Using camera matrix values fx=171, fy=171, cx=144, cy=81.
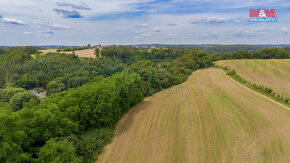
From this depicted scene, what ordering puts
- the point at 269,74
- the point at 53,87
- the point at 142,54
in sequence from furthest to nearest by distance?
the point at 142,54 < the point at 53,87 < the point at 269,74

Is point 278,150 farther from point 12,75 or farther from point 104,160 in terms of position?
point 12,75

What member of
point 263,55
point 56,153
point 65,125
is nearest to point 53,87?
point 65,125

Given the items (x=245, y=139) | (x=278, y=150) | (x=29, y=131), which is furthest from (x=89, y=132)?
(x=278, y=150)

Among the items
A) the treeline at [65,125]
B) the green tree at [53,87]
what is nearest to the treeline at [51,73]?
the green tree at [53,87]

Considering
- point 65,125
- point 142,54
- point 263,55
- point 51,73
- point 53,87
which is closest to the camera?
point 65,125

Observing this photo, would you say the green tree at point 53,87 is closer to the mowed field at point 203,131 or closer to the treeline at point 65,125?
the treeline at point 65,125

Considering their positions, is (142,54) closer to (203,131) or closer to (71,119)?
(203,131)
